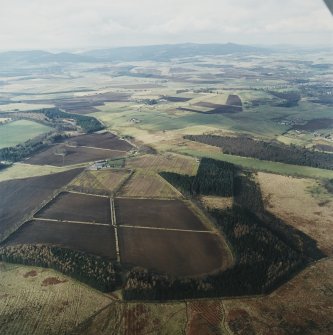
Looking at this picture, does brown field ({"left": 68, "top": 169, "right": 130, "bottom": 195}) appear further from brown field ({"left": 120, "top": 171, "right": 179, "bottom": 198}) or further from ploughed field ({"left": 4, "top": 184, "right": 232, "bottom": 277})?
ploughed field ({"left": 4, "top": 184, "right": 232, "bottom": 277})

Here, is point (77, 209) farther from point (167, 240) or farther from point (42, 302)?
point (42, 302)

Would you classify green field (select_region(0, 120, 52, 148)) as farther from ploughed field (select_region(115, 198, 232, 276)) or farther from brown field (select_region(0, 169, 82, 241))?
ploughed field (select_region(115, 198, 232, 276))

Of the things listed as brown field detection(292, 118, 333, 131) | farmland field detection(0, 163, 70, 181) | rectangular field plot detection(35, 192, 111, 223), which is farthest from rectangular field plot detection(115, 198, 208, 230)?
brown field detection(292, 118, 333, 131)

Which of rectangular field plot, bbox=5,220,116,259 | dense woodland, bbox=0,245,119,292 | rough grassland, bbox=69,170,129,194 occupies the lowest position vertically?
rough grassland, bbox=69,170,129,194

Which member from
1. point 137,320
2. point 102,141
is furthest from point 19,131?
point 137,320

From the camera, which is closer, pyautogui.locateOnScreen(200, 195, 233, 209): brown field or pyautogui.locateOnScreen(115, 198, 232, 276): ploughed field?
pyautogui.locateOnScreen(115, 198, 232, 276): ploughed field

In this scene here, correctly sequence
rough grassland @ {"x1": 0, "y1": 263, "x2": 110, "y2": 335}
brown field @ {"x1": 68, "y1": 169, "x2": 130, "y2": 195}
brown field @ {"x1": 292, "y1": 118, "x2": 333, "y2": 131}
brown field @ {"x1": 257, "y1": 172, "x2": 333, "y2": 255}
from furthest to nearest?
brown field @ {"x1": 292, "y1": 118, "x2": 333, "y2": 131}
brown field @ {"x1": 68, "y1": 169, "x2": 130, "y2": 195}
brown field @ {"x1": 257, "y1": 172, "x2": 333, "y2": 255}
rough grassland @ {"x1": 0, "y1": 263, "x2": 110, "y2": 335}

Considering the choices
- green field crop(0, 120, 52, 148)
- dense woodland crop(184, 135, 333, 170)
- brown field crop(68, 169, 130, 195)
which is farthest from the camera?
green field crop(0, 120, 52, 148)

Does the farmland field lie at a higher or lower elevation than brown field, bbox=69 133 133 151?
higher
